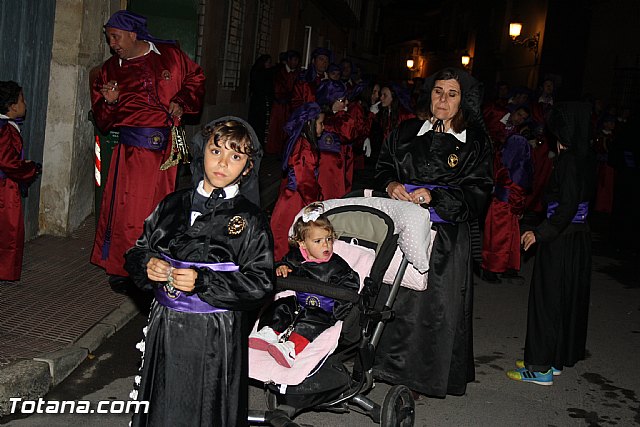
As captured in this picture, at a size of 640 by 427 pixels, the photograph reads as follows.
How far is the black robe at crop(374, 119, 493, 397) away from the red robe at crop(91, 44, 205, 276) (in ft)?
8.48

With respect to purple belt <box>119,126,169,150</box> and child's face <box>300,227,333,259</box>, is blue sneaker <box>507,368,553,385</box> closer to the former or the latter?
child's face <box>300,227,333,259</box>

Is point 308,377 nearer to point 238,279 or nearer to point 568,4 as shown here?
point 238,279

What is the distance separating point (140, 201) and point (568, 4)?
86.0 feet

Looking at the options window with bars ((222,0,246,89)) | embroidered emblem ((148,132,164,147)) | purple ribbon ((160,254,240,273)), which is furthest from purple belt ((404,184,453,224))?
window with bars ((222,0,246,89))

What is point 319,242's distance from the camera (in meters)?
4.87

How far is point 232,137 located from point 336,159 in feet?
22.4

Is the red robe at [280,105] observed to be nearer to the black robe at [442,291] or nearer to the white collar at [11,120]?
the white collar at [11,120]

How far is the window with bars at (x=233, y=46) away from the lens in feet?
56.6

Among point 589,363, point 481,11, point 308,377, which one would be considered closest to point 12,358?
point 308,377

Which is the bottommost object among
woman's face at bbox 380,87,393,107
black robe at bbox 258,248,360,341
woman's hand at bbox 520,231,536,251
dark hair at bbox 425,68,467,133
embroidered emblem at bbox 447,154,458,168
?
black robe at bbox 258,248,360,341

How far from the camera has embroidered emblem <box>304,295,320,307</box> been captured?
4707 millimetres

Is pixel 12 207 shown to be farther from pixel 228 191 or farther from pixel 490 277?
pixel 490 277

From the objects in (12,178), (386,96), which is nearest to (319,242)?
(12,178)

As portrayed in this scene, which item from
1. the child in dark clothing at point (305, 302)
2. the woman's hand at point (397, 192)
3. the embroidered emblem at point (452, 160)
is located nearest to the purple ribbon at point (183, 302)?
the child in dark clothing at point (305, 302)
